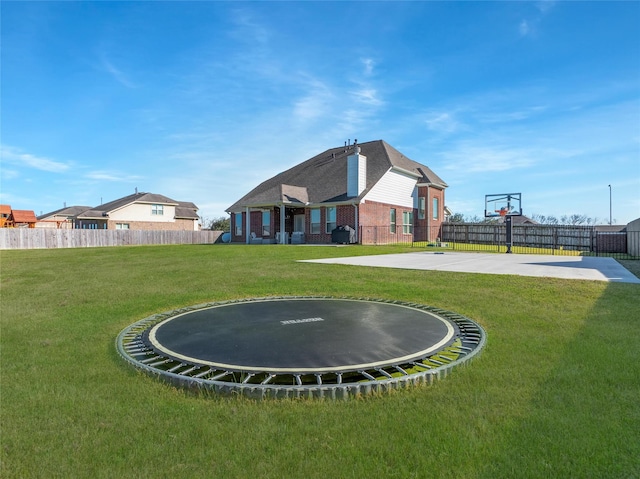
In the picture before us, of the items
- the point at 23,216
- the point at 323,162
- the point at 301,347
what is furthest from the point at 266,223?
the point at 23,216

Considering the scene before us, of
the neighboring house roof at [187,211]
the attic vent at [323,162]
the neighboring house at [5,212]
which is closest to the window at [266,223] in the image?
the attic vent at [323,162]

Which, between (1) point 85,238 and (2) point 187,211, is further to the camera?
(2) point 187,211

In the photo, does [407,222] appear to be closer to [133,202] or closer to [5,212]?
[133,202]

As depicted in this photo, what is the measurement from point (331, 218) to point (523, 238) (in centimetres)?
1462

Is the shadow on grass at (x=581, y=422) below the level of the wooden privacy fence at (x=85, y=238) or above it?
below

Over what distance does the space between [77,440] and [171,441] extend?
1.94 ft

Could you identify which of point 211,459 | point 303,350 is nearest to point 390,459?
point 211,459

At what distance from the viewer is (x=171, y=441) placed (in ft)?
7.20

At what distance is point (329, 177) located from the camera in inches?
1022

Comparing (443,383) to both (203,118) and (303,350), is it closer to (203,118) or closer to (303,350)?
(303,350)

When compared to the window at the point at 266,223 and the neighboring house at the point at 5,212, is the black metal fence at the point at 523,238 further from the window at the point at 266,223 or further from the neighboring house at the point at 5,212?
the neighboring house at the point at 5,212

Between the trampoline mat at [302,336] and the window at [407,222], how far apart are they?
68.0 ft

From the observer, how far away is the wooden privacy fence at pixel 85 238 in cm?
2631

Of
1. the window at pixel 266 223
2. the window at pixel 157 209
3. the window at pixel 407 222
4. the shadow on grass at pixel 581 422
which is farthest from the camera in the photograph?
the window at pixel 157 209
